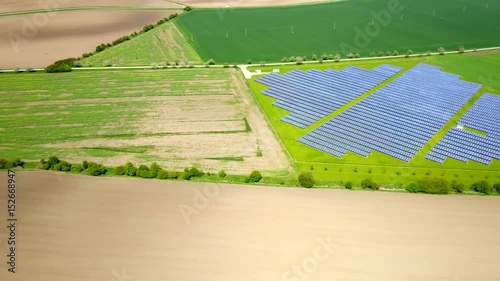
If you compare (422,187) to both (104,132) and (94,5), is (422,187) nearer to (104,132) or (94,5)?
(104,132)

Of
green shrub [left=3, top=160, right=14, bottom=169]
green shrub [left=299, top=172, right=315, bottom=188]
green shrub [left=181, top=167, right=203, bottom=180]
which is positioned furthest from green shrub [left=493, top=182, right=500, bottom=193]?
green shrub [left=3, top=160, right=14, bottom=169]

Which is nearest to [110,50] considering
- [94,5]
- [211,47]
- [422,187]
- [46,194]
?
[211,47]

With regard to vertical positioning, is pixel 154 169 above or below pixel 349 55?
below

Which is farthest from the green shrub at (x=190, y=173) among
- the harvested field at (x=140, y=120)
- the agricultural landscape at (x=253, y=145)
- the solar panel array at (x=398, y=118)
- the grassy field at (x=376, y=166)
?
the solar panel array at (x=398, y=118)

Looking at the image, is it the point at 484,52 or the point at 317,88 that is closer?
the point at 317,88

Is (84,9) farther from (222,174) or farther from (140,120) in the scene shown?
(222,174)

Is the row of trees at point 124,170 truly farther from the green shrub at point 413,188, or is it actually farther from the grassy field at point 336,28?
the grassy field at point 336,28

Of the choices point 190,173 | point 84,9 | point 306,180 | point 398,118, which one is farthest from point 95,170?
point 84,9
